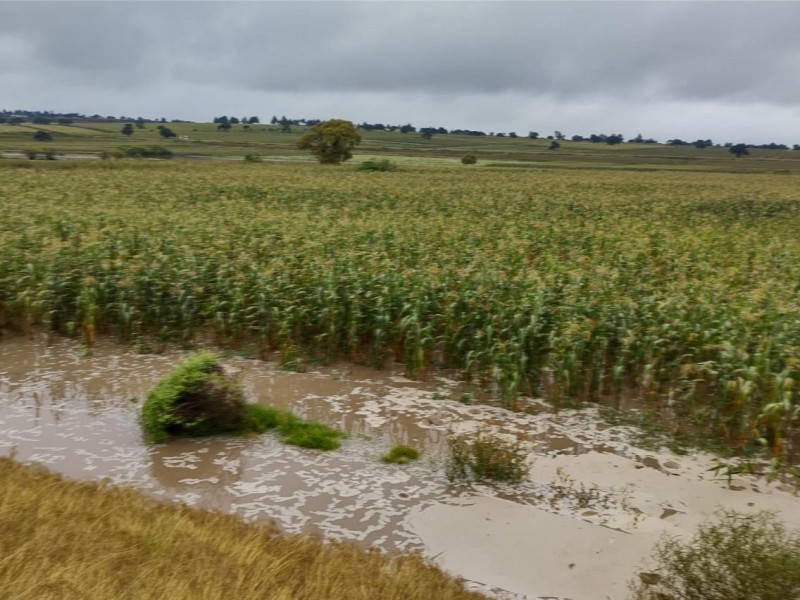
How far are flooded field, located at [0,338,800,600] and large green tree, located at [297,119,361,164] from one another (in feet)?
186

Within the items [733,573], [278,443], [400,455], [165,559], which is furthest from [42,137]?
[733,573]

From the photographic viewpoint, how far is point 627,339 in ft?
29.2

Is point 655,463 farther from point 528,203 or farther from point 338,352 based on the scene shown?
point 528,203

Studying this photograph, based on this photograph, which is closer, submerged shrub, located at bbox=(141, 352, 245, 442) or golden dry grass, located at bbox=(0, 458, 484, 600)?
golden dry grass, located at bbox=(0, 458, 484, 600)

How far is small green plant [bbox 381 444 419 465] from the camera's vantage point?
296 inches

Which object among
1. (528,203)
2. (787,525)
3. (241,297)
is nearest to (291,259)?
(241,297)

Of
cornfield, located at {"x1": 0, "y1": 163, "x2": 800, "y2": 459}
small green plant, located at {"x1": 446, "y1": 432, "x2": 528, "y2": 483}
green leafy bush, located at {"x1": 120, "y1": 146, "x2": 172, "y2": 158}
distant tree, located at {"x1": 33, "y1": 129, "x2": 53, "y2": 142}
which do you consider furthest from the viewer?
distant tree, located at {"x1": 33, "y1": 129, "x2": 53, "y2": 142}

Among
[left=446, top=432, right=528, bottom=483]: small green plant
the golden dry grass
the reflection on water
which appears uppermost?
the golden dry grass

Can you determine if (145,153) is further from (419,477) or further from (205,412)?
(419,477)

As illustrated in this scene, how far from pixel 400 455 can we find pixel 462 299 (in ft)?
11.6

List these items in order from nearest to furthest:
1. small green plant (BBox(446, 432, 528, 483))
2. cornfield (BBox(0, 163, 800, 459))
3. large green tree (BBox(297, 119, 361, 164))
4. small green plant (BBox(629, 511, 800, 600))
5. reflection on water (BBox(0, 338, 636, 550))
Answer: small green plant (BBox(629, 511, 800, 600)) → reflection on water (BBox(0, 338, 636, 550)) → small green plant (BBox(446, 432, 528, 483)) → cornfield (BBox(0, 163, 800, 459)) → large green tree (BBox(297, 119, 361, 164))

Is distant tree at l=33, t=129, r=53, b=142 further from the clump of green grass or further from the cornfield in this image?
the clump of green grass

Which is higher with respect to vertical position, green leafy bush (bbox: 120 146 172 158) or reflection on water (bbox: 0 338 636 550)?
green leafy bush (bbox: 120 146 172 158)

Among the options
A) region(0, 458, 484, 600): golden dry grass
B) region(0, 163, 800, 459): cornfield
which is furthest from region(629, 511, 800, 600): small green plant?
region(0, 163, 800, 459): cornfield
